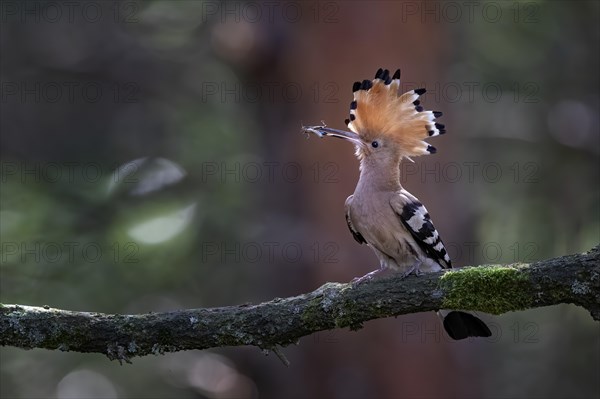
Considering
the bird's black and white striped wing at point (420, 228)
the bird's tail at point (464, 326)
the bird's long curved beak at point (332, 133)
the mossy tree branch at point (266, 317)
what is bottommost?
the mossy tree branch at point (266, 317)

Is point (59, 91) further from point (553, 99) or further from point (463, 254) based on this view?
point (553, 99)

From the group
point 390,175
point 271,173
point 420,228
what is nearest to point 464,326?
point 420,228

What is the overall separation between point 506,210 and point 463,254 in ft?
9.65

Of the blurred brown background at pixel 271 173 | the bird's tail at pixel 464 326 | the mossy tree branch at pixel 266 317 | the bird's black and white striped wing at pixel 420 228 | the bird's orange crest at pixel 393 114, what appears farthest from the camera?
the blurred brown background at pixel 271 173

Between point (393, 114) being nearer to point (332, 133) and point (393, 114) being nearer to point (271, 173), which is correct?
point (332, 133)

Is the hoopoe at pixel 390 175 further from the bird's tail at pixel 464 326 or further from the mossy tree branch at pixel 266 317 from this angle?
the mossy tree branch at pixel 266 317

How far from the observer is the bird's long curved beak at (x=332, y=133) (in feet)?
15.1

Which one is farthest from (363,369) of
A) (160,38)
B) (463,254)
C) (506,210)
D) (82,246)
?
(160,38)

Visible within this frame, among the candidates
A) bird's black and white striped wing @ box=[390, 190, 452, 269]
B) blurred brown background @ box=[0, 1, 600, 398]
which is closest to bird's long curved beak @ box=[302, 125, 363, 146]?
bird's black and white striped wing @ box=[390, 190, 452, 269]

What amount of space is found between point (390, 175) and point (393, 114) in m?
0.35

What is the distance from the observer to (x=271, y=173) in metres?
7.12

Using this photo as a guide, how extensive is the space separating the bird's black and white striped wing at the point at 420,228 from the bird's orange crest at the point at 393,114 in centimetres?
36

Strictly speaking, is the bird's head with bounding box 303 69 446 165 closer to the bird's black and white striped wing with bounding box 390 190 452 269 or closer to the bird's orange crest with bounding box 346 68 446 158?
the bird's orange crest with bounding box 346 68 446 158

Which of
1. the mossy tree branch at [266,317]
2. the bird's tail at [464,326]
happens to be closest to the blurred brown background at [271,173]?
the bird's tail at [464,326]
